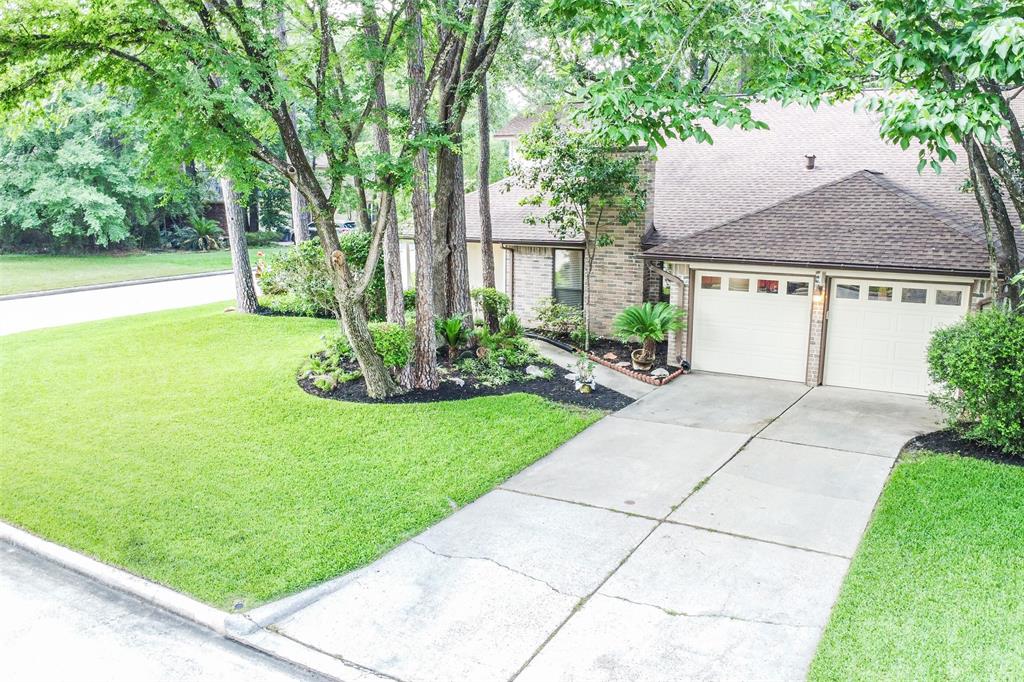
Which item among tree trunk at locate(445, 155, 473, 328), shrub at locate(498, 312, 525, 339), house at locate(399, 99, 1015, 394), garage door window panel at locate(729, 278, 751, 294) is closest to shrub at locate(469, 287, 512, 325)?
tree trunk at locate(445, 155, 473, 328)

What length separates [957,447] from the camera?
9.98 m

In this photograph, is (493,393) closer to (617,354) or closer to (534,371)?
(534,371)

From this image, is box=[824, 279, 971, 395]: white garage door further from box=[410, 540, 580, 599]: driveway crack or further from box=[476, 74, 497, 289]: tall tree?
box=[410, 540, 580, 599]: driveway crack

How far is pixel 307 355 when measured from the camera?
14.8 meters

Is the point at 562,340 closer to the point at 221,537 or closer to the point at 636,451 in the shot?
the point at 636,451

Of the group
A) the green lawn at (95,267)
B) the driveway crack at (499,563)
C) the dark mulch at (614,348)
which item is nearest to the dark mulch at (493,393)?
the dark mulch at (614,348)

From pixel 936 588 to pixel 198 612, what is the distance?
20.2ft

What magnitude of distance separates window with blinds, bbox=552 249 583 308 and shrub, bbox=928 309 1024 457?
8051 millimetres

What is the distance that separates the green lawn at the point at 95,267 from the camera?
89.8 feet

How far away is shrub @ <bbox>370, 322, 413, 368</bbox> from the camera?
12273mm

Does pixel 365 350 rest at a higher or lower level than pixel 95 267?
higher

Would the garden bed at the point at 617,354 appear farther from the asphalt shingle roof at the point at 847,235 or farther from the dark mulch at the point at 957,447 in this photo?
the dark mulch at the point at 957,447

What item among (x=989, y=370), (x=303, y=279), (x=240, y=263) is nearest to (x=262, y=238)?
(x=240, y=263)

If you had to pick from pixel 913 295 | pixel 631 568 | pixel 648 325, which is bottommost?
pixel 631 568
